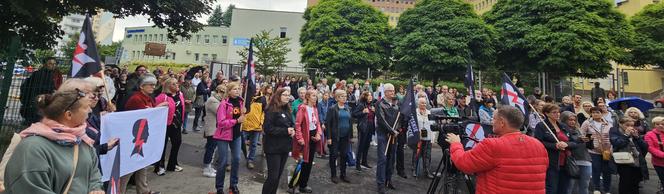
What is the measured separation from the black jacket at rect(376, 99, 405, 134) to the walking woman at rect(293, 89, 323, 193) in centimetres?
124

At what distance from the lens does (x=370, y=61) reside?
32.5 metres

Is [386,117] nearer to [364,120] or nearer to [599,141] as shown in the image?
[364,120]

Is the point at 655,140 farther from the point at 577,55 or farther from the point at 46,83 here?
the point at 577,55

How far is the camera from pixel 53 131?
212 centimetres

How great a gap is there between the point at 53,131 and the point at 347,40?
3253 cm

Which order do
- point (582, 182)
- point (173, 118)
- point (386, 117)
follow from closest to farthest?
1. point (582, 182)
2. point (173, 118)
3. point (386, 117)

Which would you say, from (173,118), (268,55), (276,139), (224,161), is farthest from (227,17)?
(276,139)

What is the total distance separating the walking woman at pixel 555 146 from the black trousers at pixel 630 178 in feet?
7.45

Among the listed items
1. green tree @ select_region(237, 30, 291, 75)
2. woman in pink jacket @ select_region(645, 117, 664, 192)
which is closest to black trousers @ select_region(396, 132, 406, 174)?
woman in pink jacket @ select_region(645, 117, 664, 192)

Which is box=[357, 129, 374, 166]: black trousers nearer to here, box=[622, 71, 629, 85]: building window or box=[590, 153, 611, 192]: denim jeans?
box=[590, 153, 611, 192]: denim jeans

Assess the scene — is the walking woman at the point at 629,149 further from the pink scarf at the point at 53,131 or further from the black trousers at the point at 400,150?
the pink scarf at the point at 53,131

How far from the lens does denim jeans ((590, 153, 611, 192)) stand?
704cm

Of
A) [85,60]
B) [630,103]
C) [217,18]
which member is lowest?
[630,103]

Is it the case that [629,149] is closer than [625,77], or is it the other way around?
[629,149]
